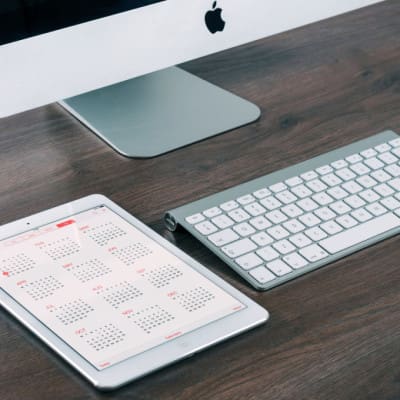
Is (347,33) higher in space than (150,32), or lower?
lower

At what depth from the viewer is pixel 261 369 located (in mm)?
710

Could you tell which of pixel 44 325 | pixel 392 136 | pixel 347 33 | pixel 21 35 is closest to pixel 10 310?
pixel 44 325

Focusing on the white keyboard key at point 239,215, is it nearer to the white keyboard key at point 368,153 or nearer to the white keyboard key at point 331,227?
the white keyboard key at point 331,227

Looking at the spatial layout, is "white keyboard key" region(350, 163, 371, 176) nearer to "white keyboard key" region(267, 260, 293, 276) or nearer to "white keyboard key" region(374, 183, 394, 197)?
"white keyboard key" region(374, 183, 394, 197)

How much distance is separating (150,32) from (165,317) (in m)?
0.38

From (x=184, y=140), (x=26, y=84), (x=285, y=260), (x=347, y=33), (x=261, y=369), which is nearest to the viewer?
(x=261, y=369)

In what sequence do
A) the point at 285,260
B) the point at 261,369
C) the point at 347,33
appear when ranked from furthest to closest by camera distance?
the point at 347,33 → the point at 285,260 → the point at 261,369

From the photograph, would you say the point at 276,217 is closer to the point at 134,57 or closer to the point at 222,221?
the point at 222,221

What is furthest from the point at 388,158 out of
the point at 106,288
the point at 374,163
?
the point at 106,288

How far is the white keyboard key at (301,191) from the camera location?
907mm

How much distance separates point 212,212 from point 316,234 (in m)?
0.10

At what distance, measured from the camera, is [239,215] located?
2.86ft

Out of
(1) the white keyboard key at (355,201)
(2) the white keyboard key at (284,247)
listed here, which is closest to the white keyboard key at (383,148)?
(1) the white keyboard key at (355,201)

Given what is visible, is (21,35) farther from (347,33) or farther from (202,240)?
(347,33)
